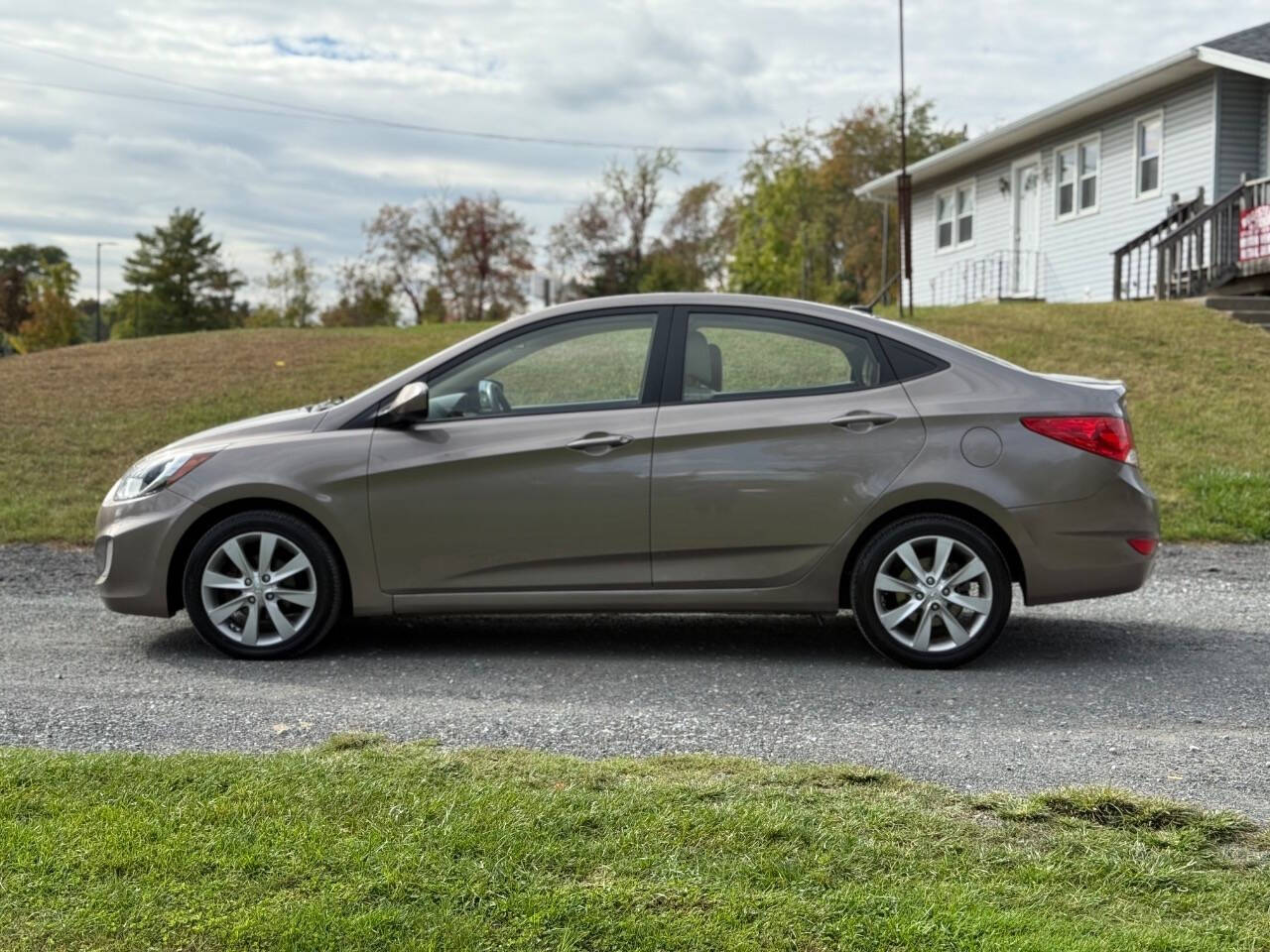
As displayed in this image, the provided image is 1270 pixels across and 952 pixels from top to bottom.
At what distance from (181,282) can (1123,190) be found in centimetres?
6482

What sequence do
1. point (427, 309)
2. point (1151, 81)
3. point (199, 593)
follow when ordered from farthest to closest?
1. point (427, 309)
2. point (1151, 81)
3. point (199, 593)

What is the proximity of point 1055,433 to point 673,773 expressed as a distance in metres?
2.82

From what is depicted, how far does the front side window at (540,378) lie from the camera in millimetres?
6250

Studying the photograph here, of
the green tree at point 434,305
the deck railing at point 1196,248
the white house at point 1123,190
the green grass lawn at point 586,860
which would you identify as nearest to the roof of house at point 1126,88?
the white house at point 1123,190

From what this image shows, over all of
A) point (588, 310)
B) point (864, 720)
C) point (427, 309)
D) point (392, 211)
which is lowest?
point (864, 720)

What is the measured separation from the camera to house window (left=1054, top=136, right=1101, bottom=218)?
83.9 feet

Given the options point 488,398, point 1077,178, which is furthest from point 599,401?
point 1077,178

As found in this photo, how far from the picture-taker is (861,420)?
605cm

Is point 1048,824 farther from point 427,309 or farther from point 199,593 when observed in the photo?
point 427,309

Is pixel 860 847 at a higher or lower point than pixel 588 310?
lower

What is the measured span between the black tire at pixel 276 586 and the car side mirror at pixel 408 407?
0.63 meters

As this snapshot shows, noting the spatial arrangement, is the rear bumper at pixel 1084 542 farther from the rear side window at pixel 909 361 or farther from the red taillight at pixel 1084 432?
the rear side window at pixel 909 361

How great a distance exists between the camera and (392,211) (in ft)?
202

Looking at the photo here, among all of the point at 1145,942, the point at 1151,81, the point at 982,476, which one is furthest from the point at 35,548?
the point at 1151,81
